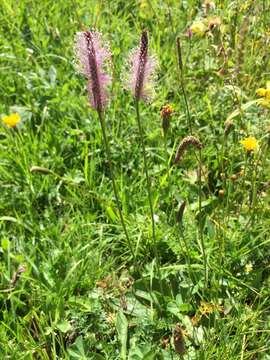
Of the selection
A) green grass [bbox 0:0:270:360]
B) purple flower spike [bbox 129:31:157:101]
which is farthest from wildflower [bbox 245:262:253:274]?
purple flower spike [bbox 129:31:157:101]

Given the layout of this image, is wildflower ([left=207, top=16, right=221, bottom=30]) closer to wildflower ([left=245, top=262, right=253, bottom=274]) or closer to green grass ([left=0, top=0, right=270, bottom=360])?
green grass ([left=0, top=0, right=270, bottom=360])

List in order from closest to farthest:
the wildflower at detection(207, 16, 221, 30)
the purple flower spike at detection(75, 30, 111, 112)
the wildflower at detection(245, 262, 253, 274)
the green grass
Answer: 1. the purple flower spike at detection(75, 30, 111, 112)
2. the green grass
3. the wildflower at detection(245, 262, 253, 274)
4. the wildflower at detection(207, 16, 221, 30)

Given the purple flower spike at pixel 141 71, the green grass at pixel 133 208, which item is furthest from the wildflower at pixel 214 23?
the purple flower spike at pixel 141 71

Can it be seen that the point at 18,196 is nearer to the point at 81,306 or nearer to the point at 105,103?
the point at 81,306

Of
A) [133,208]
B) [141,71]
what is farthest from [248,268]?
[141,71]

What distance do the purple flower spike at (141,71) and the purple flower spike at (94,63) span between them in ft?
0.19

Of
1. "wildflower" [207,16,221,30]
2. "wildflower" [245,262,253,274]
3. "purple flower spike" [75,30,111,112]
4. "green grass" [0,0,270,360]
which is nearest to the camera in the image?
"purple flower spike" [75,30,111,112]

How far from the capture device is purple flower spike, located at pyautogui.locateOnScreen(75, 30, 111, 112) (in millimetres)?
1121

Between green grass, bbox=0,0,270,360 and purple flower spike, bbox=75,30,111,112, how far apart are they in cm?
37

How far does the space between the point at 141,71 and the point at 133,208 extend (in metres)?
0.92

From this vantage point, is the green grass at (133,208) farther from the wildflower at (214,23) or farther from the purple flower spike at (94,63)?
the purple flower spike at (94,63)

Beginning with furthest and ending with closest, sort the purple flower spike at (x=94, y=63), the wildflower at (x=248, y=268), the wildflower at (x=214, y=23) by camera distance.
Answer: the wildflower at (x=214, y=23) < the wildflower at (x=248, y=268) < the purple flower spike at (x=94, y=63)

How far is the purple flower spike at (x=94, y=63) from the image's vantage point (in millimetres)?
1121

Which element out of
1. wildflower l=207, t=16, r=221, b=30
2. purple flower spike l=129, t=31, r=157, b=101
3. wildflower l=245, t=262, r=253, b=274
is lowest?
wildflower l=245, t=262, r=253, b=274
